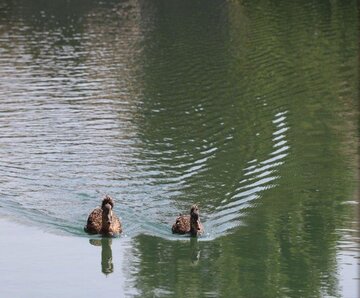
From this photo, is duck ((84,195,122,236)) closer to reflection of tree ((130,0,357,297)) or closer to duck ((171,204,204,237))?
reflection of tree ((130,0,357,297))

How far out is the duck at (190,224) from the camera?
20969 millimetres

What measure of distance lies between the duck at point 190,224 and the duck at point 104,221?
1212 millimetres

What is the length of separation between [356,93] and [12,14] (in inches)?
1050

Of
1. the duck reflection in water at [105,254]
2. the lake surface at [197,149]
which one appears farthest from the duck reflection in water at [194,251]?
the duck reflection in water at [105,254]

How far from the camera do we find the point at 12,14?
187 ft

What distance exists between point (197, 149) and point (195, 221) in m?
6.97

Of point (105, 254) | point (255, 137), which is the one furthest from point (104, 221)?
point (255, 137)

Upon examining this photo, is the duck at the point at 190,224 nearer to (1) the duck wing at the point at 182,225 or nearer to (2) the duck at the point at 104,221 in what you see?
(1) the duck wing at the point at 182,225

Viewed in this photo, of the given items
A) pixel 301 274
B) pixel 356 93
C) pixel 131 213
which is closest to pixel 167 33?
pixel 356 93

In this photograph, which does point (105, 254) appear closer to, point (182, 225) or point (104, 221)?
point (104, 221)

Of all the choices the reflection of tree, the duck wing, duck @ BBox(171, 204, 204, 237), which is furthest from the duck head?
the reflection of tree

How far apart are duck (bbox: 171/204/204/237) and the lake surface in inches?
7.3

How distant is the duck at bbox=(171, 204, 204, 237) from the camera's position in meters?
21.0

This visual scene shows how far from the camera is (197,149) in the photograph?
91.5ft
